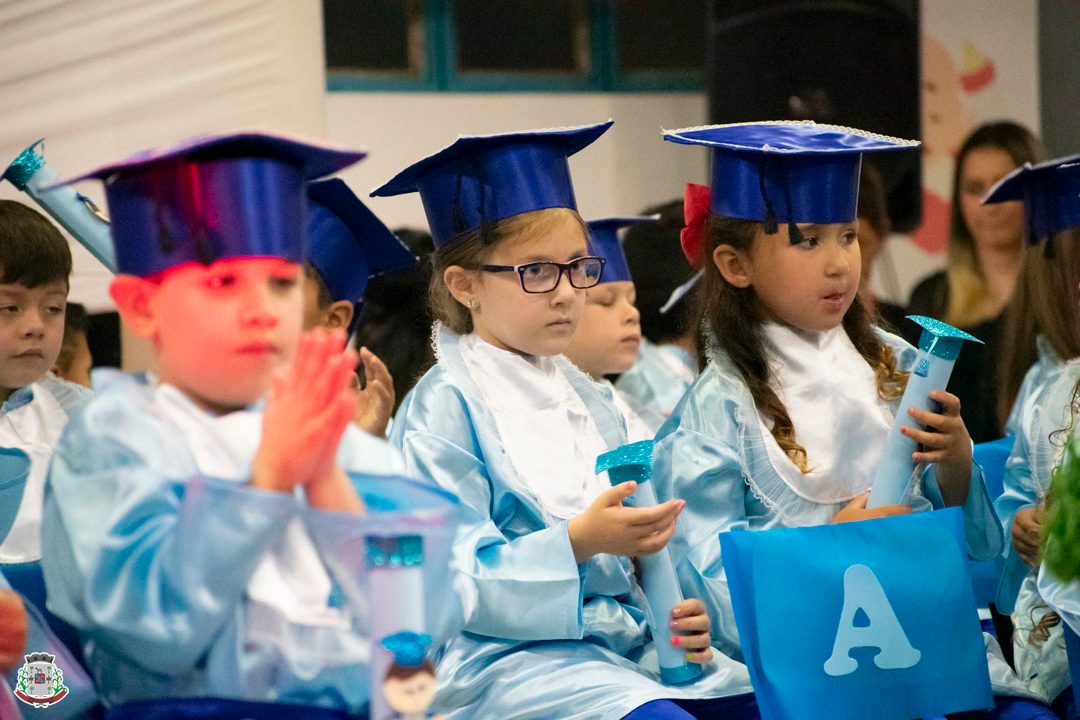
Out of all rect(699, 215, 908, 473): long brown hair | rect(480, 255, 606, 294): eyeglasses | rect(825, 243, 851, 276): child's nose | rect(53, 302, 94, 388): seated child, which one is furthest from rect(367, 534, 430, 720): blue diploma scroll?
rect(53, 302, 94, 388): seated child

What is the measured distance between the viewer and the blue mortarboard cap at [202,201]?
1612 mm

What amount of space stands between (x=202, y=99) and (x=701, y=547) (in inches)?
66.9

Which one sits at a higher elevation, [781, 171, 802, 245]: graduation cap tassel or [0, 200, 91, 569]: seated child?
[781, 171, 802, 245]: graduation cap tassel

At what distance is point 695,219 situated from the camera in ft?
9.50

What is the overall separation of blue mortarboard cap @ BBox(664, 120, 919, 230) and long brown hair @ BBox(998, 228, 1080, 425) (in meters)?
0.94

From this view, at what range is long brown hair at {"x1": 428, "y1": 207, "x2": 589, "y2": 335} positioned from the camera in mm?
2465

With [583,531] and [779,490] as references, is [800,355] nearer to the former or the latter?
[779,490]

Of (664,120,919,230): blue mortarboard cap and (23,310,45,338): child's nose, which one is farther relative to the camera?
(23,310,45,338): child's nose

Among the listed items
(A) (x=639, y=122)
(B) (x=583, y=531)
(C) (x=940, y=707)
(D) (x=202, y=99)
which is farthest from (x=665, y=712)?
(A) (x=639, y=122)

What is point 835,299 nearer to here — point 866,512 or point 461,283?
point 866,512

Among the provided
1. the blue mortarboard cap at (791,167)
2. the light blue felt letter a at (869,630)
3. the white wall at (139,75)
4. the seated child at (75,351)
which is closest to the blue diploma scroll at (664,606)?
the light blue felt letter a at (869,630)

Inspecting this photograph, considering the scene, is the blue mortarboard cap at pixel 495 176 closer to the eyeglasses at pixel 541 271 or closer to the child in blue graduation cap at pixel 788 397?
the eyeglasses at pixel 541 271

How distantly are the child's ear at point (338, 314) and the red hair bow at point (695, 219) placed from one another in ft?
2.41

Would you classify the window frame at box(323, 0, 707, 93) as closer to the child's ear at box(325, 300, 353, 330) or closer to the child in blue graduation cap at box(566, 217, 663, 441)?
the child in blue graduation cap at box(566, 217, 663, 441)
